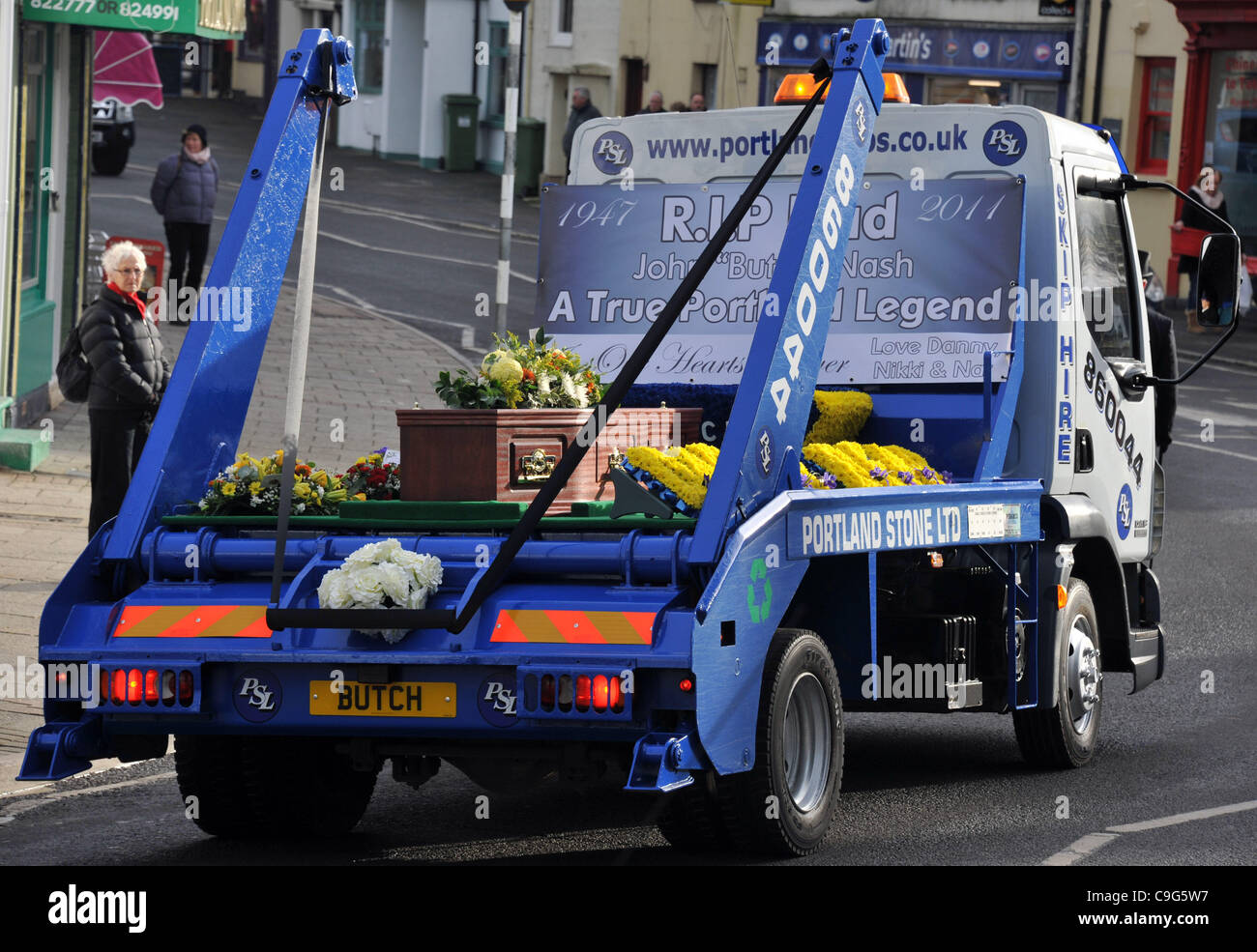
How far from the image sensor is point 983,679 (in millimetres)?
8875

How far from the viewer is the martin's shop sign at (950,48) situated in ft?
119

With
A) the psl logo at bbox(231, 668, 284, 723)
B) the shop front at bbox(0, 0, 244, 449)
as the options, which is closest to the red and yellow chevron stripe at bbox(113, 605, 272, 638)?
the psl logo at bbox(231, 668, 284, 723)

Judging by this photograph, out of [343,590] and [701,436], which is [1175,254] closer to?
[701,436]

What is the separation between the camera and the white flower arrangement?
666 cm

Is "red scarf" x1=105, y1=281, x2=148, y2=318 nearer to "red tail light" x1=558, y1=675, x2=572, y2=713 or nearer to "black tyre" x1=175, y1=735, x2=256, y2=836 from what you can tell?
"black tyre" x1=175, y1=735, x2=256, y2=836

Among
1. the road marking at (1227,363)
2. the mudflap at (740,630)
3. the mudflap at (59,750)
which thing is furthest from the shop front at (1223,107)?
the mudflap at (59,750)

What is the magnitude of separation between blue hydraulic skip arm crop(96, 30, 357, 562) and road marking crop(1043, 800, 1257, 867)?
315 cm

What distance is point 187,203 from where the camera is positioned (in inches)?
935

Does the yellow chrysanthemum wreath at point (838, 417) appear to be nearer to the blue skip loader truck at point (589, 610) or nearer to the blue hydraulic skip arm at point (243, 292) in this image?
the blue skip loader truck at point (589, 610)

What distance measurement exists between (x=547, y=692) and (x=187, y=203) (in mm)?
18091

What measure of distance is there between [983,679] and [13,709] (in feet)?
13.5

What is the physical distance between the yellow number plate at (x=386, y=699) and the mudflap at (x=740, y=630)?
768 mm
